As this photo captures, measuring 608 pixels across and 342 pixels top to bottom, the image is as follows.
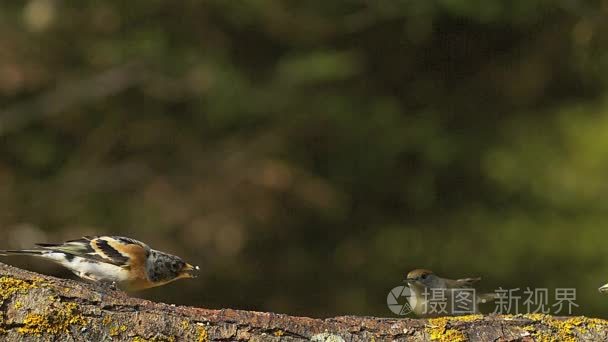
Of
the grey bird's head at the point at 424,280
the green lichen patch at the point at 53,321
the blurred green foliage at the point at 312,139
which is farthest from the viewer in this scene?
the blurred green foliage at the point at 312,139

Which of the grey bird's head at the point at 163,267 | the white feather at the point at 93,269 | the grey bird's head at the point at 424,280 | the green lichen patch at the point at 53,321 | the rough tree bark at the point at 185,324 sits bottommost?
the green lichen patch at the point at 53,321

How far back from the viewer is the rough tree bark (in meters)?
2.88

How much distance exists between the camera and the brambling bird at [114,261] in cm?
409

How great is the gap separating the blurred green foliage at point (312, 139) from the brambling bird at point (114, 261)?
4.49 meters

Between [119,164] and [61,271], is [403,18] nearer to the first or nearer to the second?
[119,164]

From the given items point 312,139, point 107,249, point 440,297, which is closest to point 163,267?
point 107,249

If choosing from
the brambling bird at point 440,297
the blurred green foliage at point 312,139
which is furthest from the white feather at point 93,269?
the blurred green foliage at point 312,139

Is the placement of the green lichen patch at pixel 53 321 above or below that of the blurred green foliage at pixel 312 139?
below

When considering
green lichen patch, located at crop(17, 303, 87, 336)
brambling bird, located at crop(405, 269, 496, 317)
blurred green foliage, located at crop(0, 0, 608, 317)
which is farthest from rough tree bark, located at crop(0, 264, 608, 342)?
blurred green foliage, located at crop(0, 0, 608, 317)

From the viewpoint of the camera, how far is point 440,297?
439 cm

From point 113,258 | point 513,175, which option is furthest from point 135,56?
point 113,258

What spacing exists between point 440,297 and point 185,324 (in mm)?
1754

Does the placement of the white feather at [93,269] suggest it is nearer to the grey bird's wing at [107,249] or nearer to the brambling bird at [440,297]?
the grey bird's wing at [107,249]

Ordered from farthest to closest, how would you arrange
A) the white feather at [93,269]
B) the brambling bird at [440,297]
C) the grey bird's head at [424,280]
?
1. the grey bird's head at [424,280]
2. the brambling bird at [440,297]
3. the white feather at [93,269]
